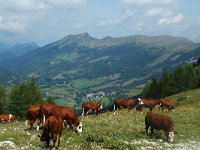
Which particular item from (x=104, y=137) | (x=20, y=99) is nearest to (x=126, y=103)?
(x=104, y=137)

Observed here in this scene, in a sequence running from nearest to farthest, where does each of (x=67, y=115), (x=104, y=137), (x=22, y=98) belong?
(x=104, y=137) → (x=67, y=115) → (x=22, y=98)

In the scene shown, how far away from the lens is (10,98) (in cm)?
10175

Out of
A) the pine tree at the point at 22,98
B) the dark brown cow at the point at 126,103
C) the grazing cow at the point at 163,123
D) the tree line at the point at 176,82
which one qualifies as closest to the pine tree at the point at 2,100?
the pine tree at the point at 22,98

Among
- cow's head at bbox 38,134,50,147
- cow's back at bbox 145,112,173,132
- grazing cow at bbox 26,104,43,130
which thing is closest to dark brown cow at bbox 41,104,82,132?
grazing cow at bbox 26,104,43,130

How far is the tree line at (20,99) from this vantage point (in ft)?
329

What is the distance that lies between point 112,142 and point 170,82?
9681 centimetres

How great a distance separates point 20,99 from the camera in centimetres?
10019

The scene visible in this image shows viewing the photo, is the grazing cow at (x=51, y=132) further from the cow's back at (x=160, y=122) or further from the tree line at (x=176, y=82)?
the tree line at (x=176, y=82)

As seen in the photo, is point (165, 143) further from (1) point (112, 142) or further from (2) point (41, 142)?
(2) point (41, 142)

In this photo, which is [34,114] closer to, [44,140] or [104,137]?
[104,137]

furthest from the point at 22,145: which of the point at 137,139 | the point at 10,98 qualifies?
the point at 10,98

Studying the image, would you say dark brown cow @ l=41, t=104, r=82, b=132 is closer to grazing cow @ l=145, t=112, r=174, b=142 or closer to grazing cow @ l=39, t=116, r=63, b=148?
grazing cow @ l=39, t=116, r=63, b=148

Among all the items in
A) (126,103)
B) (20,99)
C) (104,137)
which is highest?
(20,99)

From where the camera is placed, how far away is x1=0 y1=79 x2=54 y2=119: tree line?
100188mm
